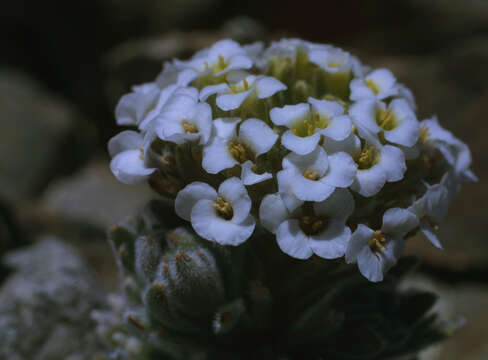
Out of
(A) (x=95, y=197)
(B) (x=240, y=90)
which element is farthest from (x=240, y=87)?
(A) (x=95, y=197)

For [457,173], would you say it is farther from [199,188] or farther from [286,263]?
[199,188]

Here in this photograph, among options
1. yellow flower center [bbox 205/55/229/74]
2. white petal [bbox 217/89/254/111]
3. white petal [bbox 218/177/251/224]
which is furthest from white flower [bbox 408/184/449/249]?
yellow flower center [bbox 205/55/229/74]

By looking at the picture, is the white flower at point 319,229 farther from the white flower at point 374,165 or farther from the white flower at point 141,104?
the white flower at point 141,104

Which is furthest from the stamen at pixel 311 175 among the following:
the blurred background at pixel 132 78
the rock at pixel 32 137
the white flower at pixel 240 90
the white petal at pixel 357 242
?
the rock at pixel 32 137

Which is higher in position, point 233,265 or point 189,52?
point 189,52

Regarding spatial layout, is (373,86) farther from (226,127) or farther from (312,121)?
(226,127)

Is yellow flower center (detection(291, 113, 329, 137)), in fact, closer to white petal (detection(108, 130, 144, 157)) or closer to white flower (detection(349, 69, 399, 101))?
white flower (detection(349, 69, 399, 101))

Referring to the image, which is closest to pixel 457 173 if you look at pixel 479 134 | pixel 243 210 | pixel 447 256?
pixel 243 210
